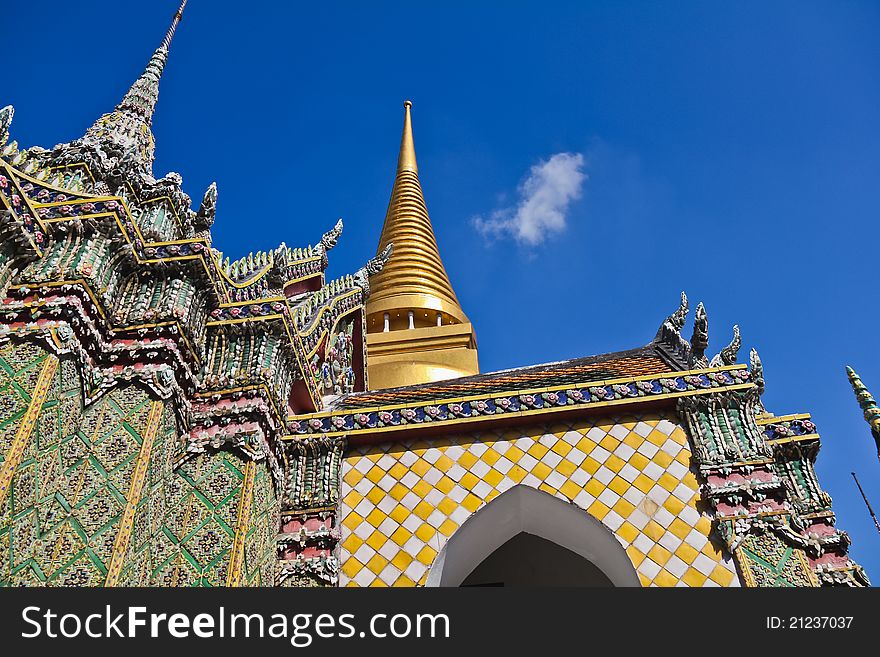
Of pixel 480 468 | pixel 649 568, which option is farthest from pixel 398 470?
pixel 649 568

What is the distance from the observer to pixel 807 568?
5.34 m

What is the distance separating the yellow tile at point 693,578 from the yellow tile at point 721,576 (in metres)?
0.07

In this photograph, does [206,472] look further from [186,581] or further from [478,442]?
[478,442]

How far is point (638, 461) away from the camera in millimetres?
6211

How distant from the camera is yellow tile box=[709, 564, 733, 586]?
5.41m

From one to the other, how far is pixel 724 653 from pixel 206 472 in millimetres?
3657

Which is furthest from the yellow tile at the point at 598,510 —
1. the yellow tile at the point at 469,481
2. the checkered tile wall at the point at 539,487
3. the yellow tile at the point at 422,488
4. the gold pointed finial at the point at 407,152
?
the gold pointed finial at the point at 407,152

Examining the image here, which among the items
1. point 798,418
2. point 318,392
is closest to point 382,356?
point 318,392

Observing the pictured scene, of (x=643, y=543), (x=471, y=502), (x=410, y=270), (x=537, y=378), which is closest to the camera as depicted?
(x=643, y=543)

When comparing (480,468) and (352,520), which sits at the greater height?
(480,468)

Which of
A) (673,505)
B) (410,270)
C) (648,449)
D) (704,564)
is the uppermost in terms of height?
(410,270)

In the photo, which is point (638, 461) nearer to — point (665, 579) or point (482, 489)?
point (665, 579)

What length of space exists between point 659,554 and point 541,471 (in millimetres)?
1088

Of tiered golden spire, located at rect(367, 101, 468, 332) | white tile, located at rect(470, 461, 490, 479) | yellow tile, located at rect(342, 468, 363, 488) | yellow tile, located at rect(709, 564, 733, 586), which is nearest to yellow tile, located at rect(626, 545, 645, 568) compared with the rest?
yellow tile, located at rect(709, 564, 733, 586)
